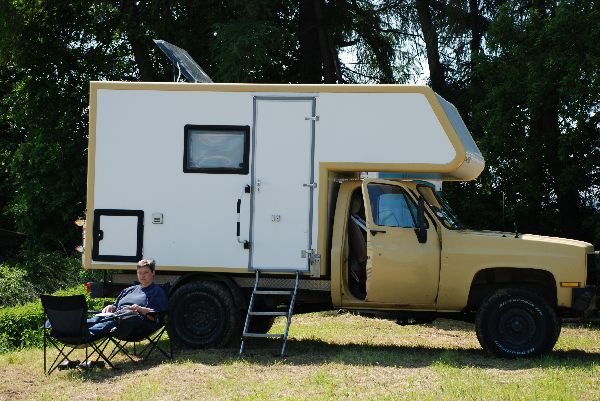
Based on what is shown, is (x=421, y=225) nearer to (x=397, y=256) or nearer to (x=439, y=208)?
(x=397, y=256)

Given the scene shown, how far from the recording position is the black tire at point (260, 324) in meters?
13.9

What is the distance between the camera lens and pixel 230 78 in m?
22.2

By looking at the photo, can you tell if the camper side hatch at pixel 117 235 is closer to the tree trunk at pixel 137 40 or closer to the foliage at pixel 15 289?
the foliage at pixel 15 289

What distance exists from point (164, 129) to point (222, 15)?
1255 centimetres

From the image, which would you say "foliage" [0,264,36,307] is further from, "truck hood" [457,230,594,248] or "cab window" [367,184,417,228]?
"truck hood" [457,230,594,248]

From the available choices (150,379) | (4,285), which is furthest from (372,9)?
(150,379)

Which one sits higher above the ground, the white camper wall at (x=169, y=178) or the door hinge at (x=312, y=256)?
the white camper wall at (x=169, y=178)

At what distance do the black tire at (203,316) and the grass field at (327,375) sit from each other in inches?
8.4

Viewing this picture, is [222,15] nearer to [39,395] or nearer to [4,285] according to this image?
[4,285]

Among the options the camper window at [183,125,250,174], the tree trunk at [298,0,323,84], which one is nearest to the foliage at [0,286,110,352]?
the camper window at [183,125,250,174]

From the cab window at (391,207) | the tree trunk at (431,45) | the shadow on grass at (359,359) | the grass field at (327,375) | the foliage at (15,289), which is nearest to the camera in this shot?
the grass field at (327,375)

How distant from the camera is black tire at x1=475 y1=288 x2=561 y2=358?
12.1 m

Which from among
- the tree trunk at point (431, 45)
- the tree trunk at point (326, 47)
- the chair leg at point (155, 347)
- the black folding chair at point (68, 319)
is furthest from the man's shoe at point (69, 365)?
the tree trunk at point (431, 45)

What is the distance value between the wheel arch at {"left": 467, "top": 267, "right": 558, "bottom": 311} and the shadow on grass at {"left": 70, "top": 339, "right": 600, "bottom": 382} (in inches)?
26.2
